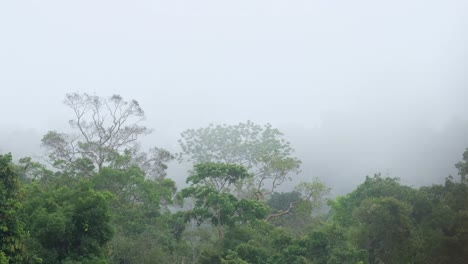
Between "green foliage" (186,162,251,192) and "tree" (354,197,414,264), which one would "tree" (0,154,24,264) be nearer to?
"green foliage" (186,162,251,192)

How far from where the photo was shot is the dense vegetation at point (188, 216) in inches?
663

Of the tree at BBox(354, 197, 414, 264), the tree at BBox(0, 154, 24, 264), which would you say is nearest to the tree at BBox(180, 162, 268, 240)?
the tree at BBox(354, 197, 414, 264)

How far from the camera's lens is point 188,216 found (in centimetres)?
2883

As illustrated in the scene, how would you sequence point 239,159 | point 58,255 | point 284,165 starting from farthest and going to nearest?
point 239,159, point 284,165, point 58,255

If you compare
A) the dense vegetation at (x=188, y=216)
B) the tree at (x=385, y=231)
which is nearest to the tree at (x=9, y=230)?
the dense vegetation at (x=188, y=216)

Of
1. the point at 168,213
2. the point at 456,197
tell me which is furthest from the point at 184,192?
the point at 456,197

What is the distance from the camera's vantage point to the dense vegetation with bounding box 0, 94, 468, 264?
16828 millimetres

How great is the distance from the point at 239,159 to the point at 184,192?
805 inches

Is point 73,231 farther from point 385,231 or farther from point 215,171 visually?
point 385,231

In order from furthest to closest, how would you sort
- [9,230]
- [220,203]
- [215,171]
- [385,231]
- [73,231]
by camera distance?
1. [215,171]
2. [220,203]
3. [385,231]
4. [73,231]
5. [9,230]

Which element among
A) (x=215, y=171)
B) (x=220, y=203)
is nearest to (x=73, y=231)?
(x=220, y=203)

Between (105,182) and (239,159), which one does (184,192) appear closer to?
(105,182)

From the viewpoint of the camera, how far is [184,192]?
28.2 meters

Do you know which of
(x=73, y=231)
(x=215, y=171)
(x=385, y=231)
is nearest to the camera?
(x=73, y=231)
